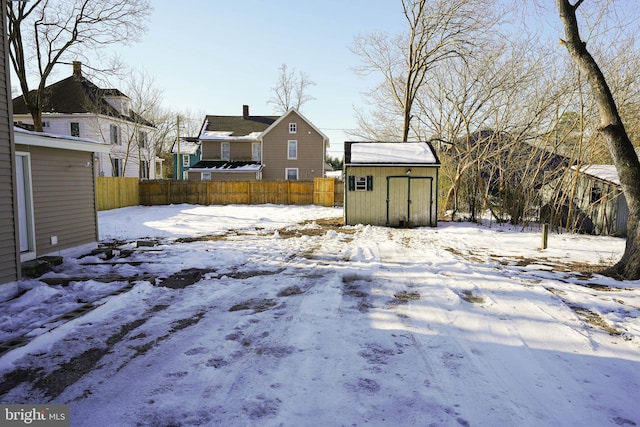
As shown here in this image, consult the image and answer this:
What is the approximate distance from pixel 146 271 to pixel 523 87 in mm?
16601

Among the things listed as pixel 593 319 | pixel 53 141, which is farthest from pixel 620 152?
pixel 53 141

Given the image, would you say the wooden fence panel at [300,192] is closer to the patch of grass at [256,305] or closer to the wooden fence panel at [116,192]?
the wooden fence panel at [116,192]

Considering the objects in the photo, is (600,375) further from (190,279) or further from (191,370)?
(190,279)

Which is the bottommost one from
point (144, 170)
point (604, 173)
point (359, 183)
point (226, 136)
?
point (359, 183)

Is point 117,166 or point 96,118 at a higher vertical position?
point 96,118

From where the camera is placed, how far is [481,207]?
1700cm

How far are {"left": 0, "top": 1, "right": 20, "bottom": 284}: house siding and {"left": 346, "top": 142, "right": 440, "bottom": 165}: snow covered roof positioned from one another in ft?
36.0

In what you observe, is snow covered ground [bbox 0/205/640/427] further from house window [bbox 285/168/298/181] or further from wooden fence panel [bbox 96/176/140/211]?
house window [bbox 285/168/298/181]

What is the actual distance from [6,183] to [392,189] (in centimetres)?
1197

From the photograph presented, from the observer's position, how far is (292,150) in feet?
99.9

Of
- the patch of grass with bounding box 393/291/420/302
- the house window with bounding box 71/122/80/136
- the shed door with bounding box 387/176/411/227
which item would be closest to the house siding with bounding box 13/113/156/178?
the house window with bounding box 71/122/80/136

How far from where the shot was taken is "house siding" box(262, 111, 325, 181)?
30.2 metres

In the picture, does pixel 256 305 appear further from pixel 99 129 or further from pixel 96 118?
pixel 96 118

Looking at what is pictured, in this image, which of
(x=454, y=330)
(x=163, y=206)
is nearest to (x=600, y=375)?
(x=454, y=330)
